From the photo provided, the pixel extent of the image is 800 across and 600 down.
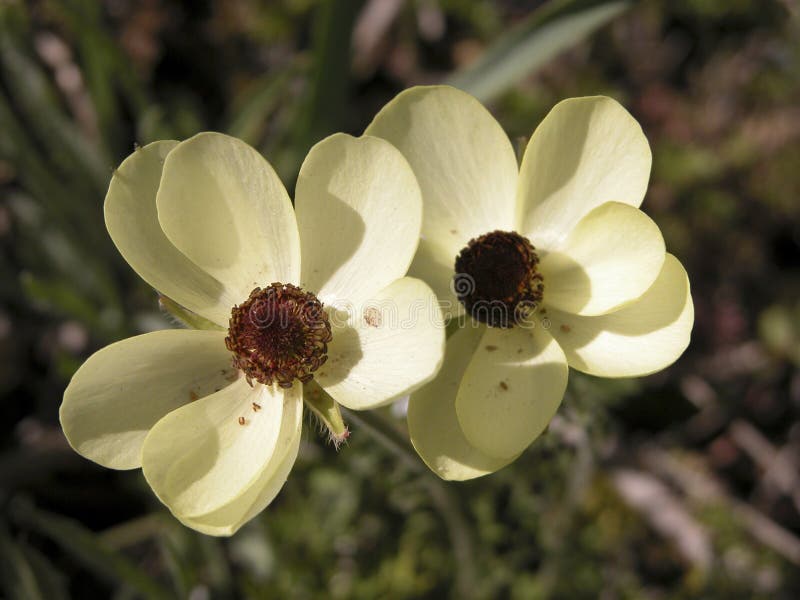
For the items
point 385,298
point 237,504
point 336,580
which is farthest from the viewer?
→ point 336,580

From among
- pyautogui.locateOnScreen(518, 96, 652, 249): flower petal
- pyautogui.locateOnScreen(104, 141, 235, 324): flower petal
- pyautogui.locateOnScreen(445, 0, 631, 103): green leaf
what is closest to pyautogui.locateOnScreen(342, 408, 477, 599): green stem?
pyautogui.locateOnScreen(104, 141, 235, 324): flower petal

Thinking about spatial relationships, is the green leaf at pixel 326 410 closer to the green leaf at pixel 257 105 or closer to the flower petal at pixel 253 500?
the flower petal at pixel 253 500

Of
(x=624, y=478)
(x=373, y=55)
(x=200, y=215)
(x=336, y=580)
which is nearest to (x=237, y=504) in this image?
(x=200, y=215)

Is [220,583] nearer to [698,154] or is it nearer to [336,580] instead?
[336,580]

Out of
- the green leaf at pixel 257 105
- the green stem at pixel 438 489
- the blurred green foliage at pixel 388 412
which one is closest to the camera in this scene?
the green stem at pixel 438 489

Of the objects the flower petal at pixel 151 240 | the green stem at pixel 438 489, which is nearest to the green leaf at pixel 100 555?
the green stem at pixel 438 489

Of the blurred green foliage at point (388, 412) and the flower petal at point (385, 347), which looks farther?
the blurred green foliage at point (388, 412)
